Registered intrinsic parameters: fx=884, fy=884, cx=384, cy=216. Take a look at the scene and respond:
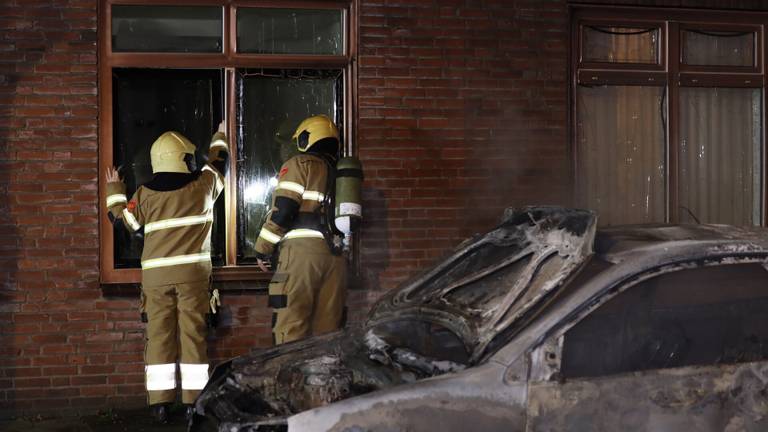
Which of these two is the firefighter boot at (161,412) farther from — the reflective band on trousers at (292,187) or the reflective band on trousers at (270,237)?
the reflective band on trousers at (292,187)

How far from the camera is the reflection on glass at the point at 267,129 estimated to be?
726 cm

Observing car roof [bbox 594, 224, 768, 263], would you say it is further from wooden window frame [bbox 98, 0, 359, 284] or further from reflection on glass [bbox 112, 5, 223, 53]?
reflection on glass [bbox 112, 5, 223, 53]

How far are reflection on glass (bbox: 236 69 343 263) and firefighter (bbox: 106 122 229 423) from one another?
0.79m

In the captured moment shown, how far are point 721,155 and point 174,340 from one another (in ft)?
16.7

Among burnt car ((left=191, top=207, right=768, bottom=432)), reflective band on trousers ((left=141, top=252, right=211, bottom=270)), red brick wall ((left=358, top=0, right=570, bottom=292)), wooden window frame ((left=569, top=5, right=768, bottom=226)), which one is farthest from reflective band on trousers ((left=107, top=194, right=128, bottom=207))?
wooden window frame ((left=569, top=5, right=768, bottom=226))

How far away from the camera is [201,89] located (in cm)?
721

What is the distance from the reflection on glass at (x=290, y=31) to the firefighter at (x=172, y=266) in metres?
1.20

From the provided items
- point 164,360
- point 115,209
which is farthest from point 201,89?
point 164,360

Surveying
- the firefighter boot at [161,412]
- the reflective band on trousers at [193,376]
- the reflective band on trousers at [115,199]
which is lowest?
the firefighter boot at [161,412]

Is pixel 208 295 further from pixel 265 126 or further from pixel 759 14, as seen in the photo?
pixel 759 14

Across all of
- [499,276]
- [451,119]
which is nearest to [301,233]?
[451,119]

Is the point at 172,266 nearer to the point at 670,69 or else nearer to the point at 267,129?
the point at 267,129

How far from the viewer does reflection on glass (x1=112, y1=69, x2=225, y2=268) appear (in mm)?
7094

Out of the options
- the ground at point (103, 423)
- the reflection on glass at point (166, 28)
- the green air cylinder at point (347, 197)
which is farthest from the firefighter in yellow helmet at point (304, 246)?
the reflection on glass at point (166, 28)
